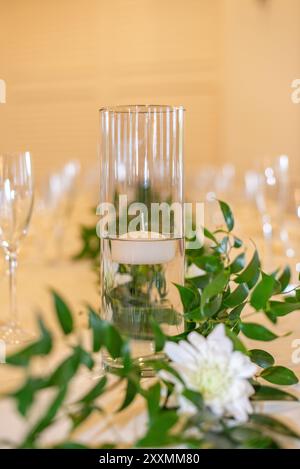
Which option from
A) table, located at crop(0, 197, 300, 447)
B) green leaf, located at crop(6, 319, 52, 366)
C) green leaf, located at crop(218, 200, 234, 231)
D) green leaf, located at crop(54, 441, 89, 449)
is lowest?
table, located at crop(0, 197, 300, 447)

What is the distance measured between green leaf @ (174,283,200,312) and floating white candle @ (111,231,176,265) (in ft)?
0.18

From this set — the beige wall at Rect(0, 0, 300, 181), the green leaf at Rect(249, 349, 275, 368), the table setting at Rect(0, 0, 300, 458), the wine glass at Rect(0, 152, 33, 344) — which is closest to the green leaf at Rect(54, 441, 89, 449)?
the table setting at Rect(0, 0, 300, 458)

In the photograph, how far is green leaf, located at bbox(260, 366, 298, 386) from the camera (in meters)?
0.64

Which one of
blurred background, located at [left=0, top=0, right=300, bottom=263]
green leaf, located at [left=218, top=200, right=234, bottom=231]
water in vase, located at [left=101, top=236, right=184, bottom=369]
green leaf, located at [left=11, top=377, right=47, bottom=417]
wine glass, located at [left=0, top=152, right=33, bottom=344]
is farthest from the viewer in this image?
blurred background, located at [left=0, top=0, right=300, bottom=263]

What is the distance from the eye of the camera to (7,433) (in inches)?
23.2

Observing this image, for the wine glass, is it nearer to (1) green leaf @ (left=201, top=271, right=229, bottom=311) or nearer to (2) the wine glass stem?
(2) the wine glass stem

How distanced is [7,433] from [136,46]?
4897 millimetres

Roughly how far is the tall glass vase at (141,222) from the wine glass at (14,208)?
0.96 ft

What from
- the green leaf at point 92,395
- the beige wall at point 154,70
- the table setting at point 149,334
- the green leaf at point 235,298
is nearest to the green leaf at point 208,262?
the table setting at point 149,334

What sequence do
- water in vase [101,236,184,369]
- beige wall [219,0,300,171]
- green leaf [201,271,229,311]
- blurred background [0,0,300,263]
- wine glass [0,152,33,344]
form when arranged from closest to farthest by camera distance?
→ green leaf [201,271,229,311], water in vase [101,236,184,369], wine glass [0,152,33,344], beige wall [219,0,300,171], blurred background [0,0,300,263]

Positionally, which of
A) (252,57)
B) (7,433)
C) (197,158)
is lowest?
(7,433)

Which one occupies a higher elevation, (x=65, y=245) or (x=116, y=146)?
(x=116, y=146)
